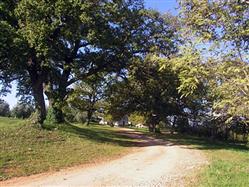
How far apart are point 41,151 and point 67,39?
9976 millimetres

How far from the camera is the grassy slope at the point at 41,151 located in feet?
48.0

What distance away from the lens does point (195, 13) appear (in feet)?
29.9

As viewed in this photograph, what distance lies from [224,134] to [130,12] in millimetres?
35213

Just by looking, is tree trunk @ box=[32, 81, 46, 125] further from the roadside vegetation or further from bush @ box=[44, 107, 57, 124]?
bush @ box=[44, 107, 57, 124]

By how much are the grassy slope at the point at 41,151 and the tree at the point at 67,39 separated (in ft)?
11.1

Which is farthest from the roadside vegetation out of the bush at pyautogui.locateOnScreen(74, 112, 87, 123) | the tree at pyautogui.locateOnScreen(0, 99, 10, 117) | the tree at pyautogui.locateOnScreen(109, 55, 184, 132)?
the tree at pyautogui.locateOnScreen(0, 99, 10, 117)

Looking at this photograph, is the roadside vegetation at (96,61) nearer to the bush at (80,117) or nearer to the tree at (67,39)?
the tree at (67,39)

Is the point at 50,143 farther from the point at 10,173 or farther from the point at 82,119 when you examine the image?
the point at 82,119

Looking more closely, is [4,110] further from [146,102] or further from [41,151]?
[41,151]

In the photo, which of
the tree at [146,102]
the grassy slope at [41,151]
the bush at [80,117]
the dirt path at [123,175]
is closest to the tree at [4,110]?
the bush at [80,117]

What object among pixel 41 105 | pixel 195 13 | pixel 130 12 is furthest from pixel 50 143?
pixel 195 13

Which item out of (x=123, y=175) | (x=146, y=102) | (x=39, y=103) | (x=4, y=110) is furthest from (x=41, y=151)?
(x=4, y=110)

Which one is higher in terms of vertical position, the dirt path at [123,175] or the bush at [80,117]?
the bush at [80,117]

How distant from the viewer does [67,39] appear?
26.2 meters
